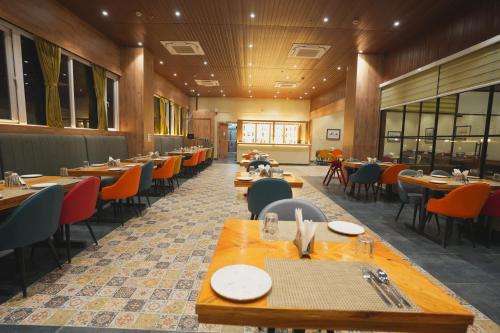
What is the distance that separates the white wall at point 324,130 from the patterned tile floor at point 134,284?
12.9 m

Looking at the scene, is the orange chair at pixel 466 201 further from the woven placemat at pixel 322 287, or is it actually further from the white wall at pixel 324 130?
the white wall at pixel 324 130

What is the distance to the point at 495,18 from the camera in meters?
4.15

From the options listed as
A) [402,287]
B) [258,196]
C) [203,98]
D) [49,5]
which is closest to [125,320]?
[258,196]

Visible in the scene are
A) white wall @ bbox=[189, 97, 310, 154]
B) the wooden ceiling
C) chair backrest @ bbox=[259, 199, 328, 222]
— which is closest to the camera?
chair backrest @ bbox=[259, 199, 328, 222]

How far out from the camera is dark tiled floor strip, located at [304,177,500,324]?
2402 millimetres

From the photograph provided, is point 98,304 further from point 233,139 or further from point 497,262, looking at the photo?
point 233,139

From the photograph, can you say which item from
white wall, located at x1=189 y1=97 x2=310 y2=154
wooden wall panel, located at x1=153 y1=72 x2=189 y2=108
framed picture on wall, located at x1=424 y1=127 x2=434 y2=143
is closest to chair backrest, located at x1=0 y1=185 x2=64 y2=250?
framed picture on wall, located at x1=424 y1=127 x2=434 y2=143

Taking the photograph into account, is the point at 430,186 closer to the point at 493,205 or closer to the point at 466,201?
the point at 466,201

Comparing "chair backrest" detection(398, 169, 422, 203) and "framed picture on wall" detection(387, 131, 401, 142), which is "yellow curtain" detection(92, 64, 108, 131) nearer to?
"chair backrest" detection(398, 169, 422, 203)

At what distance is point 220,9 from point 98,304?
5.05 meters

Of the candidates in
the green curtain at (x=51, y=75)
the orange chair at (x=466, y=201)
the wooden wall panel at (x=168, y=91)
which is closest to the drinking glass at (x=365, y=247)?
the orange chair at (x=466, y=201)

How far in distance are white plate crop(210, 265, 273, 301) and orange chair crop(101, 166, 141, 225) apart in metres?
3.30

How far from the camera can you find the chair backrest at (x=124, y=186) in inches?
150

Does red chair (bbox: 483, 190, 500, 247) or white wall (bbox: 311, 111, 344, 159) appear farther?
white wall (bbox: 311, 111, 344, 159)
